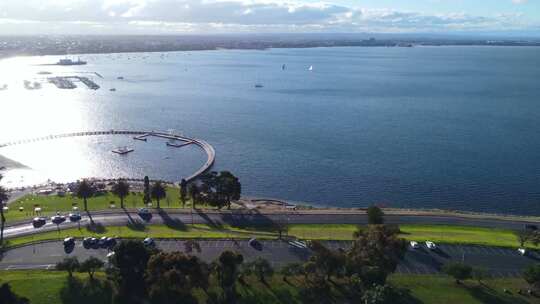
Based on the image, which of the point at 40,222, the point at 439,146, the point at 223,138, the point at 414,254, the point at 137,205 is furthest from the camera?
the point at 223,138

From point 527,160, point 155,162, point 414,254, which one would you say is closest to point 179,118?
point 155,162

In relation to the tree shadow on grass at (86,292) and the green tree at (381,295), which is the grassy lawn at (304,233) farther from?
the green tree at (381,295)

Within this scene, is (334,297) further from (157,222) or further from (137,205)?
(137,205)

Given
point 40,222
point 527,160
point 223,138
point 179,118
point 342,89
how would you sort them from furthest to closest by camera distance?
1. point 342,89
2. point 179,118
3. point 223,138
4. point 527,160
5. point 40,222

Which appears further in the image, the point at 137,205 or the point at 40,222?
the point at 137,205

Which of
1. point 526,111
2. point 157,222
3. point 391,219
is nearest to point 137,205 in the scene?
point 157,222

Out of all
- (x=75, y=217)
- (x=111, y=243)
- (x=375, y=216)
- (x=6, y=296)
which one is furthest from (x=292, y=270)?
(x=75, y=217)

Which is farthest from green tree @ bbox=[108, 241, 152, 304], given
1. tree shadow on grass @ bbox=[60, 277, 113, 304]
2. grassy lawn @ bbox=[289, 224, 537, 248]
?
grassy lawn @ bbox=[289, 224, 537, 248]
